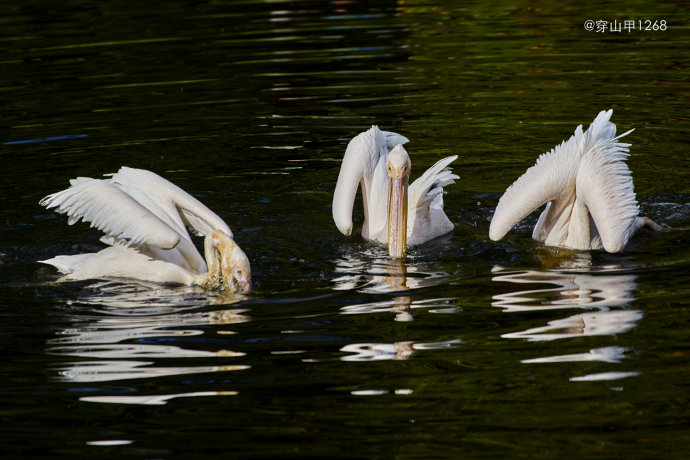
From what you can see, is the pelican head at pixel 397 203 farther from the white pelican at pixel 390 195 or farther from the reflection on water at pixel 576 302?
the reflection on water at pixel 576 302

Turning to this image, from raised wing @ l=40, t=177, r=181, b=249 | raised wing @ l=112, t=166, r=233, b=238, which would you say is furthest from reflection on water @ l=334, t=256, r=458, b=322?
raised wing @ l=40, t=177, r=181, b=249

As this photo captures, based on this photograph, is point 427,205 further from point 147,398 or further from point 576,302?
point 147,398

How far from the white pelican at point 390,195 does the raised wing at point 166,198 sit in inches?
33.6

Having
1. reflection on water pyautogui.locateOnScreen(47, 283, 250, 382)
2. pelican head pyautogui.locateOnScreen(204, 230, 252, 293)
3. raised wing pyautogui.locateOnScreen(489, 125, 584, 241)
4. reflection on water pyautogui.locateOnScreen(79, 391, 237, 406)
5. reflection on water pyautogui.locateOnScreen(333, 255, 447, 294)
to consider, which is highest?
raised wing pyautogui.locateOnScreen(489, 125, 584, 241)

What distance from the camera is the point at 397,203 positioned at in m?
5.73

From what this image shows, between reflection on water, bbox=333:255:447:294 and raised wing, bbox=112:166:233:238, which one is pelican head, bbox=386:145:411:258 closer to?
reflection on water, bbox=333:255:447:294

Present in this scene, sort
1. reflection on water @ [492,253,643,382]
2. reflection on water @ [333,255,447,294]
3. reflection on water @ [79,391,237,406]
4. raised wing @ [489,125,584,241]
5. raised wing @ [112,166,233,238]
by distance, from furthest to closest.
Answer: raised wing @ [489,125,584,241]
raised wing @ [112,166,233,238]
reflection on water @ [333,255,447,294]
reflection on water @ [492,253,643,382]
reflection on water @ [79,391,237,406]

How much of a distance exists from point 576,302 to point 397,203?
1302 mm

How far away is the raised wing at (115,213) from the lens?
197 inches

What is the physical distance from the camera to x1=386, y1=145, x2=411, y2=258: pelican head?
5.68 metres

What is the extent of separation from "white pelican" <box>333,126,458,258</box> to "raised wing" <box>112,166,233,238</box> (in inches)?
33.6

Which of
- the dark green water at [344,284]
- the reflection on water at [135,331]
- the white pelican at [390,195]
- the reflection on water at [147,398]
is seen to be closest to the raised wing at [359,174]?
the white pelican at [390,195]

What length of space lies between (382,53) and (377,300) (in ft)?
22.8

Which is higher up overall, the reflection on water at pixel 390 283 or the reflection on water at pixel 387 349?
the reflection on water at pixel 390 283
